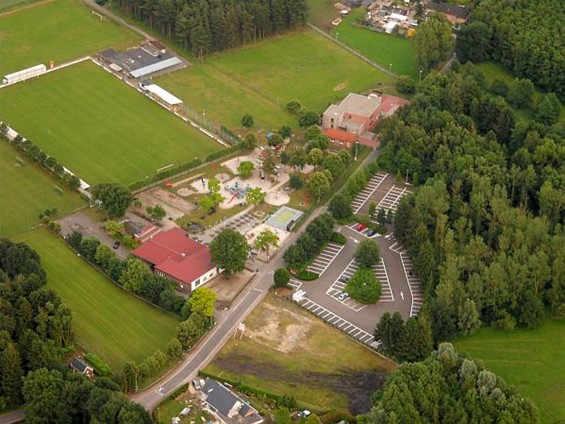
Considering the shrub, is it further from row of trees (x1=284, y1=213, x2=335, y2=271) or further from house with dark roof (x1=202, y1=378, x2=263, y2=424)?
house with dark roof (x1=202, y1=378, x2=263, y2=424)

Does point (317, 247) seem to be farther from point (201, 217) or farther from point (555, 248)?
point (555, 248)

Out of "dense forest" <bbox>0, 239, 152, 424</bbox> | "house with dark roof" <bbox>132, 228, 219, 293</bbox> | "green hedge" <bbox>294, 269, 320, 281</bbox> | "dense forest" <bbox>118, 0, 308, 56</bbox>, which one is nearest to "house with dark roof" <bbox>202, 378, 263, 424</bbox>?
"dense forest" <bbox>0, 239, 152, 424</bbox>

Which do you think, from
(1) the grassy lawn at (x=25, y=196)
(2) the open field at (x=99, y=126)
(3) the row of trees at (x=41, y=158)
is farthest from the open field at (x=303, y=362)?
(2) the open field at (x=99, y=126)

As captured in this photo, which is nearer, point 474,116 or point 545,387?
point 545,387

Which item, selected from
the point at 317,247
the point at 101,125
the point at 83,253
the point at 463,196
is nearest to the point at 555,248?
the point at 463,196

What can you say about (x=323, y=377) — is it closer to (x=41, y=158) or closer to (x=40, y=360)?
(x=40, y=360)

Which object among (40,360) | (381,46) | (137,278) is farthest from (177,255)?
(381,46)
